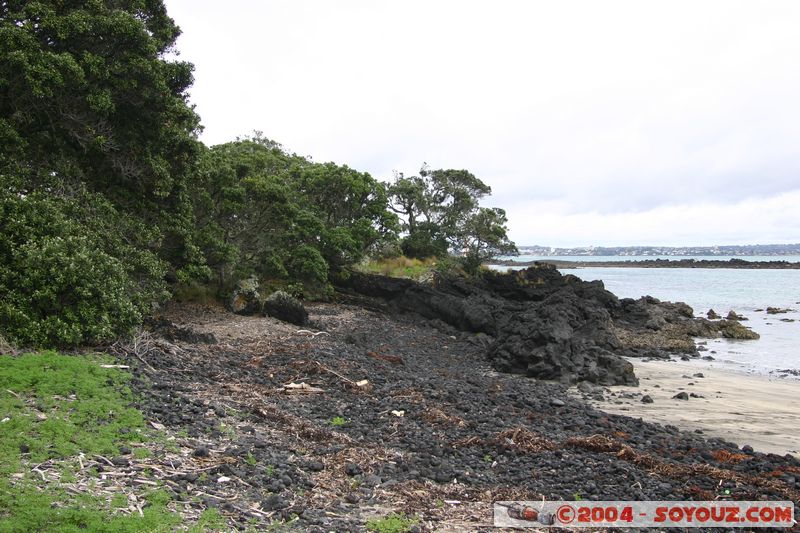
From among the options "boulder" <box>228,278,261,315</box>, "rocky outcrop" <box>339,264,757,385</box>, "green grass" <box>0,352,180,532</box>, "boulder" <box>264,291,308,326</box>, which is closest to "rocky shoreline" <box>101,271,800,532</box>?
"green grass" <box>0,352,180,532</box>

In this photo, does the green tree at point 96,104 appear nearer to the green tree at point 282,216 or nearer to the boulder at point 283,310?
the green tree at point 282,216

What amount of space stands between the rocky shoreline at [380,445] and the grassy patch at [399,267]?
1684cm

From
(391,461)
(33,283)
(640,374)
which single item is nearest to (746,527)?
(391,461)

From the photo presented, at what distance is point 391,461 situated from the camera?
7.14 m

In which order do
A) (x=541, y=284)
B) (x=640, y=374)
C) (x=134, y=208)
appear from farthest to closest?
(x=541, y=284), (x=640, y=374), (x=134, y=208)

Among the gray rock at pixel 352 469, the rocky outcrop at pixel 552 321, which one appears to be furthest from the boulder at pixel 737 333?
the gray rock at pixel 352 469

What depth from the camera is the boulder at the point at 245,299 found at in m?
19.0

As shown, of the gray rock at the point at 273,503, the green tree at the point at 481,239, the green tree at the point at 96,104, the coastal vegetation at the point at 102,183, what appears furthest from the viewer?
the green tree at the point at 481,239

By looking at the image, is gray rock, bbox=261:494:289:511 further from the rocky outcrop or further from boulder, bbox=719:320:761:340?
boulder, bbox=719:320:761:340

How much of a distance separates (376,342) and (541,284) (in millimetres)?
19165

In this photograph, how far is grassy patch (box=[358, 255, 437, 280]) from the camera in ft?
101

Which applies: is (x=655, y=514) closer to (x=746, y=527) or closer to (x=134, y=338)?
(x=746, y=527)

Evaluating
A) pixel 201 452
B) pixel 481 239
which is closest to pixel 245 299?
pixel 201 452

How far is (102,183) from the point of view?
1308cm
